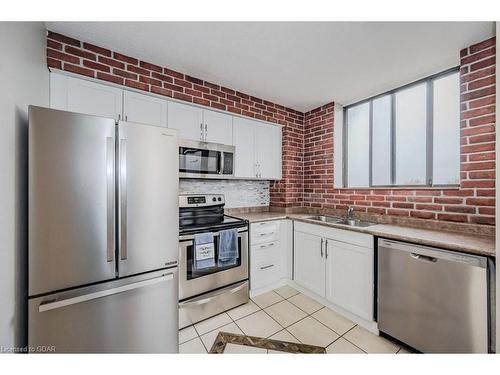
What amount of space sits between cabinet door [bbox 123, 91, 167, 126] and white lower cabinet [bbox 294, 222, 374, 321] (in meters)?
1.93

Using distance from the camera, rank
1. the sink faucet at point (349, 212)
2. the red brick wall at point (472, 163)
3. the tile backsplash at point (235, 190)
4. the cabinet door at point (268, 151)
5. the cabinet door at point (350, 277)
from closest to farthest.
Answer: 1. the red brick wall at point (472, 163)
2. the cabinet door at point (350, 277)
3. the sink faucet at point (349, 212)
4. the tile backsplash at point (235, 190)
5. the cabinet door at point (268, 151)

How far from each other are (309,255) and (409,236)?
1.03 metres

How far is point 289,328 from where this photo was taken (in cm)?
182

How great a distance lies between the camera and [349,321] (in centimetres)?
193

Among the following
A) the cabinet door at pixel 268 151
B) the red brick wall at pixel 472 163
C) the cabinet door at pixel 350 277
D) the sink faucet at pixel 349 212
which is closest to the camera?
the red brick wall at pixel 472 163

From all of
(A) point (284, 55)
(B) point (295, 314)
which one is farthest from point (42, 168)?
(B) point (295, 314)

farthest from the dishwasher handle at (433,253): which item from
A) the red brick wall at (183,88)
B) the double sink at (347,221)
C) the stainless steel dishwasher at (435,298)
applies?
the red brick wall at (183,88)

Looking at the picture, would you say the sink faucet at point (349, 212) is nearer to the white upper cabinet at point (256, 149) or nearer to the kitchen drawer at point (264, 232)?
the kitchen drawer at point (264, 232)

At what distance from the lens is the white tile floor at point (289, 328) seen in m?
1.60

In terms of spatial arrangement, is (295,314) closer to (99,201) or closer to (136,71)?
(99,201)

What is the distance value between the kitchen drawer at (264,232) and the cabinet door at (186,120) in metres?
1.19

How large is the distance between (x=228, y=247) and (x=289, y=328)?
A: 0.89 meters

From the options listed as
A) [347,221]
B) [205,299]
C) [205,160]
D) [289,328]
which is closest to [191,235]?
[205,299]

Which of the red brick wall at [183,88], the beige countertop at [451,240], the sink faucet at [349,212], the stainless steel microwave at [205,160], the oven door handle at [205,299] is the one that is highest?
the red brick wall at [183,88]
